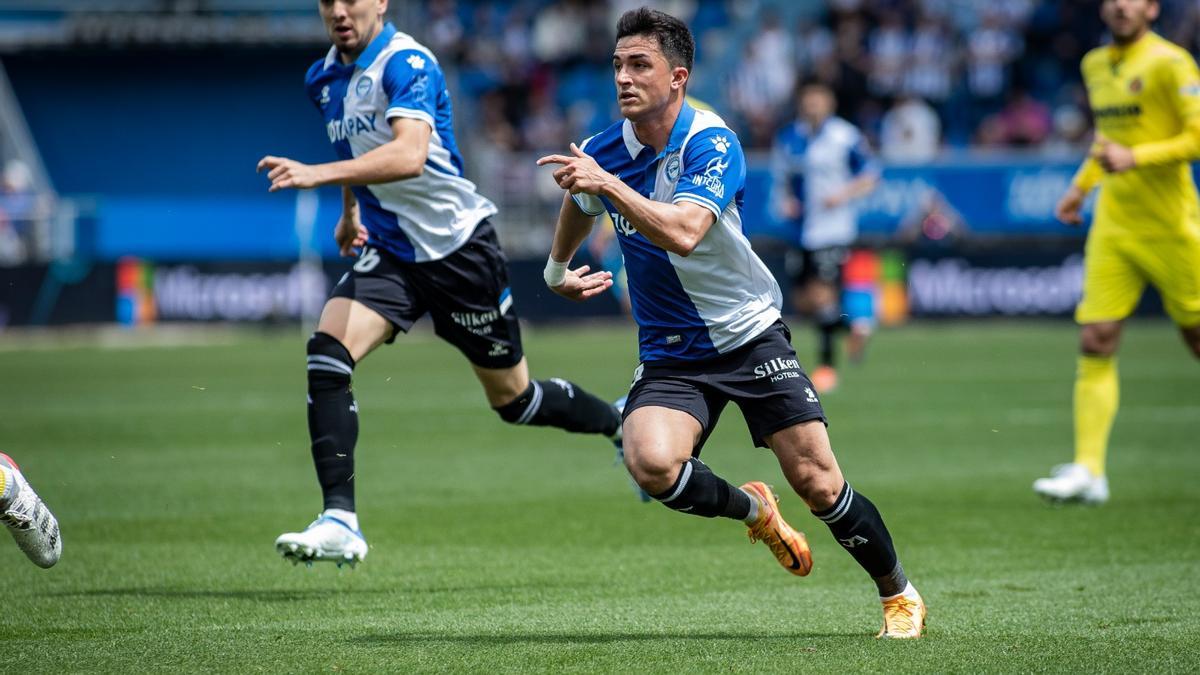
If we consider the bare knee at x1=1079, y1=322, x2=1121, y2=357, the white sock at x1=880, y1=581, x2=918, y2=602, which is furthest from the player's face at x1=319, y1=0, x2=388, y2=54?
the bare knee at x1=1079, y1=322, x2=1121, y2=357

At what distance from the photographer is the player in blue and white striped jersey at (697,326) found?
553cm

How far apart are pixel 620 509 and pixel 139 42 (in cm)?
2701

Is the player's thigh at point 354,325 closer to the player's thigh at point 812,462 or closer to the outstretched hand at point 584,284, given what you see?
the outstretched hand at point 584,284

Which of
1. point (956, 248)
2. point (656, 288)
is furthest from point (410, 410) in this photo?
point (956, 248)

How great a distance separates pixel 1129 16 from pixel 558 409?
12.6ft

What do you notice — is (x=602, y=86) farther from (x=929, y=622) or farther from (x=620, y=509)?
(x=929, y=622)

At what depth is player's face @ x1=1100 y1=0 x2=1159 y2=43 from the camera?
8734 mm

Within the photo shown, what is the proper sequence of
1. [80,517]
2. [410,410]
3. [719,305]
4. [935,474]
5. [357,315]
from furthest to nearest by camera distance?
[410,410]
[935,474]
[80,517]
[357,315]
[719,305]

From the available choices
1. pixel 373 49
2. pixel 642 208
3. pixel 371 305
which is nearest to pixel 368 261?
pixel 371 305

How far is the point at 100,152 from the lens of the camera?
34844 millimetres

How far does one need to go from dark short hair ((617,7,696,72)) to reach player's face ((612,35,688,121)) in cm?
2

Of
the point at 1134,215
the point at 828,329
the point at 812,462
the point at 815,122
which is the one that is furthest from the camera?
the point at 815,122

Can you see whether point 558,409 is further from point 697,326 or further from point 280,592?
point 697,326

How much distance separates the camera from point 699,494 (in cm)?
566
